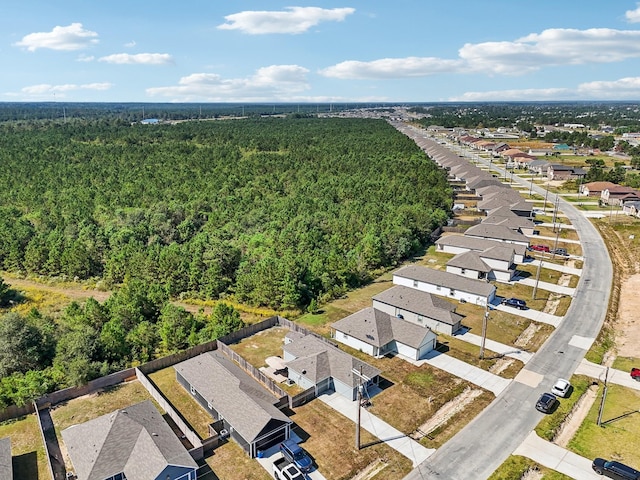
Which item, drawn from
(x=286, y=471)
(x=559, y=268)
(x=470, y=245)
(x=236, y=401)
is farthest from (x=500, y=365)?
(x=559, y=268)

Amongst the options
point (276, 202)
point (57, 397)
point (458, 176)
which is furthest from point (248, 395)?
point (458, 176)

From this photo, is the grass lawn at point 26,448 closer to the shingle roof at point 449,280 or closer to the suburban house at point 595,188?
the shingle roof at point 449,280

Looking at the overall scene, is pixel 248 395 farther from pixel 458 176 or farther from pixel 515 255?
pixel 458 176

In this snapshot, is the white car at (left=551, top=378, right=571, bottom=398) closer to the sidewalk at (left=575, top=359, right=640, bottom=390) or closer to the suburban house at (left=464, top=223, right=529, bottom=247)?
the sidewalk at (left=575, top=359, right=640, bottom=390)

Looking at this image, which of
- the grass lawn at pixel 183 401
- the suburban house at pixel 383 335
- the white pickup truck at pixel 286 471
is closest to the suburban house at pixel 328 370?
the suburban house at pixel 383 335

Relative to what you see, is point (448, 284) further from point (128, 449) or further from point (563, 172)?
point (563, 172)

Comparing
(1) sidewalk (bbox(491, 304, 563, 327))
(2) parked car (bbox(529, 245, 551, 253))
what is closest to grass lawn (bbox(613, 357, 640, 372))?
(1) sidewalk (bbox(491, 304, 563, 327))
